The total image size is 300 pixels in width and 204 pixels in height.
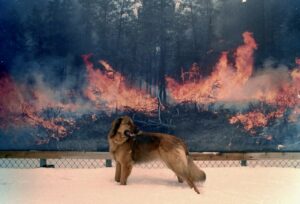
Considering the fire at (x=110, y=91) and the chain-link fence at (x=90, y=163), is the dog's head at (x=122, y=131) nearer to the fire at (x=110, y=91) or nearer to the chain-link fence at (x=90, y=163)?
the fire at (x=110, y=91)

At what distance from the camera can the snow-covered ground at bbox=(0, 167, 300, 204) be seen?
Answer: 314cm

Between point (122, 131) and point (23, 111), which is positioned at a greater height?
point (23, 111)

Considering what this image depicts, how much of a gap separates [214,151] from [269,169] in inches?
32.7

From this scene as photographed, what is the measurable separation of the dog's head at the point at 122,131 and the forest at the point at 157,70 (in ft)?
3.24

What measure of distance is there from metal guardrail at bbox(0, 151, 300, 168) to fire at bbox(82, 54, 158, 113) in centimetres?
79

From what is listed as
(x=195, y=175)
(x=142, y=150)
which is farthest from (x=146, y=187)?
(x=195, y=175)

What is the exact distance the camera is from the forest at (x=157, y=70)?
15.8 feet

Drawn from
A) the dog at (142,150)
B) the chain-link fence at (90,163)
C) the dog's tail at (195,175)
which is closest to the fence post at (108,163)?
the chain-link fence at (90,163)

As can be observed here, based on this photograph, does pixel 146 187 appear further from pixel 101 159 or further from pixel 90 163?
pixel 90 163

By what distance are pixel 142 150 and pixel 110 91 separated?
4.45 ft

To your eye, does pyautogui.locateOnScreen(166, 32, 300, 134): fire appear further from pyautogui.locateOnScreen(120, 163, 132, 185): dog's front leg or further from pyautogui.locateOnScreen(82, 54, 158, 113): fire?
pyautogui.locateOnScreen(120, 163, 132, 185): dog's front leg

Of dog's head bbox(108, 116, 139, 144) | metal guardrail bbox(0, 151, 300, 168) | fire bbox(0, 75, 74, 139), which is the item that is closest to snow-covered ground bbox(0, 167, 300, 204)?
metal guardrail bbox(0, 151, 300, 168)

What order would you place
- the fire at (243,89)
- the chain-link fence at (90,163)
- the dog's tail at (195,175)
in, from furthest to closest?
the chain-link fence at (90,163) → the fire at (243,89) → the dog's tail at (195,175)

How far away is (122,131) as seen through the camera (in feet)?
12.7
